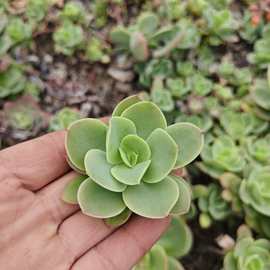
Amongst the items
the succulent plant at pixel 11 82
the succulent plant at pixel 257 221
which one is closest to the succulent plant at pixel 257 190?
the succulent plant at pixel 257 221

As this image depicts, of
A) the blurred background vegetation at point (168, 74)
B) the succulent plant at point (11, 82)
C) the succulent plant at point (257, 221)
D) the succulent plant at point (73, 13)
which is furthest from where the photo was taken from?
the succulent plant at point (73, 13)

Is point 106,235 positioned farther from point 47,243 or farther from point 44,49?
point 44,49

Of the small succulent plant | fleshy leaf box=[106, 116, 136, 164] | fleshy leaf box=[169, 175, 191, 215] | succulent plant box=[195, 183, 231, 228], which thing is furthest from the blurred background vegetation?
fleshy leaf box=[106, 116, 136, 164]

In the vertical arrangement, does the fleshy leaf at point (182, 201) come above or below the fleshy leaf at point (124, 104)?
below

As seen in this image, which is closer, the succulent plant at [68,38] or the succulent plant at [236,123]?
the succulent plant at [236,123]

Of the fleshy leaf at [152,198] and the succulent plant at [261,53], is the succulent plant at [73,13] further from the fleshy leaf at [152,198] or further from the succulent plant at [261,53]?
the fleshy leaf at [152,198]

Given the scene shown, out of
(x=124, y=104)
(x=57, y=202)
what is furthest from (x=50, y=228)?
(x=124, y=104)
